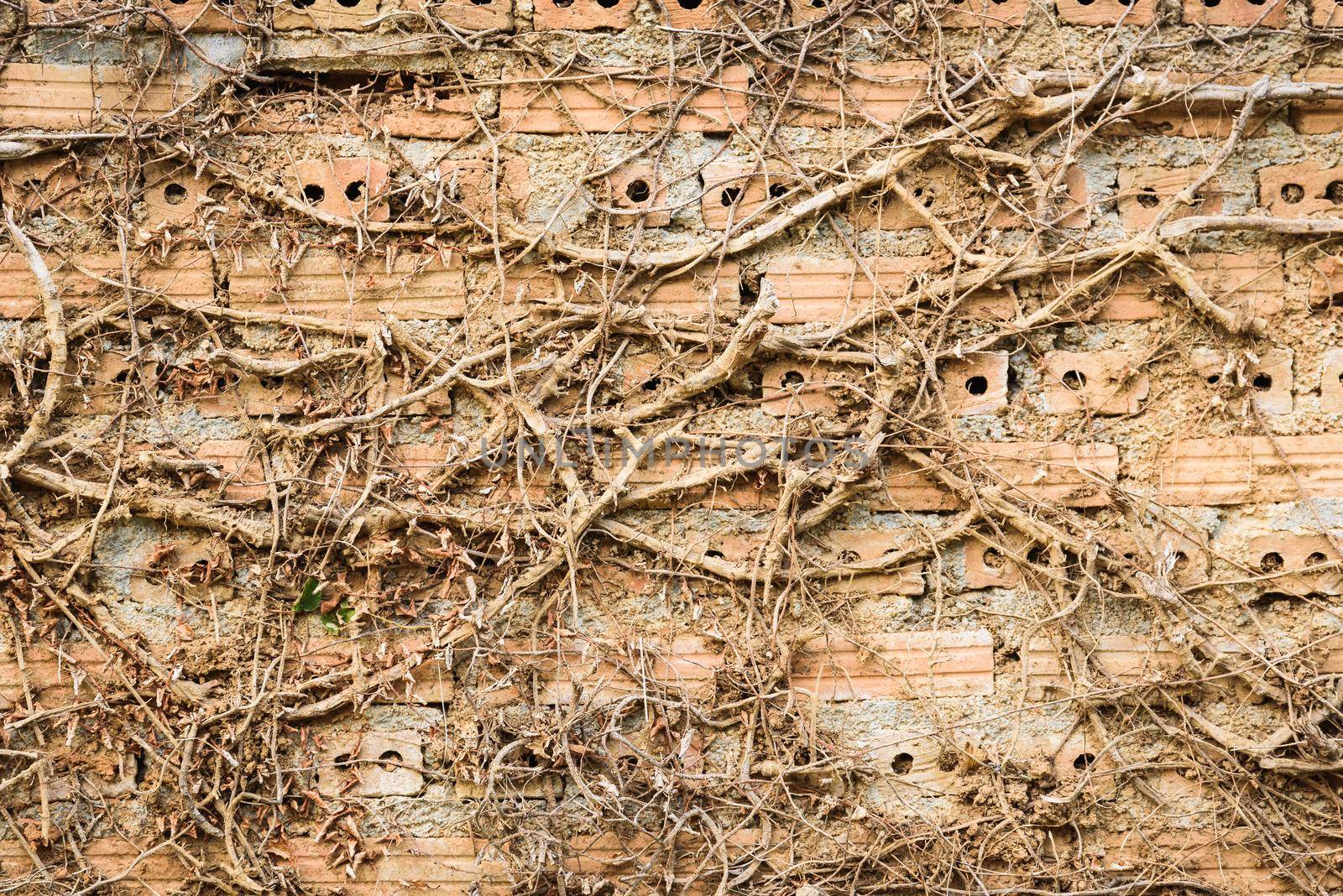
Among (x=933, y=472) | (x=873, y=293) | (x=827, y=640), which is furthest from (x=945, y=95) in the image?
(x=827, y=640)

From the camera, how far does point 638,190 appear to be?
2963 millimetres

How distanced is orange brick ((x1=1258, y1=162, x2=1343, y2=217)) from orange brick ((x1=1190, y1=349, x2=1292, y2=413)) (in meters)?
0.38

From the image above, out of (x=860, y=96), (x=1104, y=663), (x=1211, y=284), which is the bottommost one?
(x=1104, y=663)

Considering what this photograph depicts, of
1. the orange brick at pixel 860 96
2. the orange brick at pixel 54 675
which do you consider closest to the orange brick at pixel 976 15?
the orange brick at pixel 860 96

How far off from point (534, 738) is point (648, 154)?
1523 mm

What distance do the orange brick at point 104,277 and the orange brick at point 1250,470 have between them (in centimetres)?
254

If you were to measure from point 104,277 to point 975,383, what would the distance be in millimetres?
2283

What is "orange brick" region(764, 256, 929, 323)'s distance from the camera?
2900 millimetres

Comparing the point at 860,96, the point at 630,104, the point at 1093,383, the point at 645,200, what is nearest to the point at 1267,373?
the point at 1093,383

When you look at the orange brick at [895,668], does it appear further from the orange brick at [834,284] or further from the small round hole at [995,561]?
the orange brick at [834,284]

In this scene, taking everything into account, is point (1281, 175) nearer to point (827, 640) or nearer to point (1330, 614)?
point (1330, 614)

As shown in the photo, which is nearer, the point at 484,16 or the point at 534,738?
the point at 534,738

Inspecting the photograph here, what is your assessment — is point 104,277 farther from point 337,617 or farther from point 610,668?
point 610,668

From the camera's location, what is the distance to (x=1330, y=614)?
279 cm
